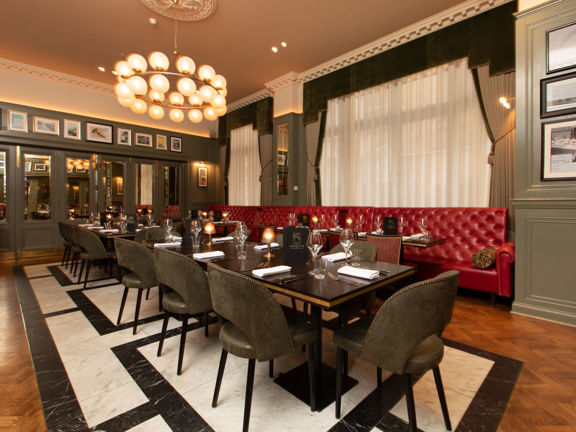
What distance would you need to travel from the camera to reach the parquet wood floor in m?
1.70

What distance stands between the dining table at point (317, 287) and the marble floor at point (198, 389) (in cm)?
8

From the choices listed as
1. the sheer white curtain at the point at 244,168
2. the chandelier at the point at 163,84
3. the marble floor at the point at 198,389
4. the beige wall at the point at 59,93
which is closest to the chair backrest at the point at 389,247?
the marble floor at the point at 198,389

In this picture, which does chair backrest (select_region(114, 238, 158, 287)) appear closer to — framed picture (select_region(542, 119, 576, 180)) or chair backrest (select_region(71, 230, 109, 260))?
chair backrest (select_region(71, 230, 109, 260))

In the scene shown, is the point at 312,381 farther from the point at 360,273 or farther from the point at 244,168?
the point at 244,168

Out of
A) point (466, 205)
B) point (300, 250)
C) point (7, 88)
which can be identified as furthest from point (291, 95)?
point (7, 88)

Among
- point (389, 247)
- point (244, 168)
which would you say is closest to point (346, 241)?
point (389, 247)

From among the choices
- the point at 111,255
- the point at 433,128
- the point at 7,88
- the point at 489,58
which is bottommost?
the point at 111,255

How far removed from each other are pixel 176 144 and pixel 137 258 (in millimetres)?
6989

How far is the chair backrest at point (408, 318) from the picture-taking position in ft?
4.25

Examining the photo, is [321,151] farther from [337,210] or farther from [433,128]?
Answer: [433,128]

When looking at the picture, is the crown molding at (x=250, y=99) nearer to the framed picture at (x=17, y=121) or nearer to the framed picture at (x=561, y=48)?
the framed picture at (x=17, y=121)

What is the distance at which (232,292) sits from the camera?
4.83 ft

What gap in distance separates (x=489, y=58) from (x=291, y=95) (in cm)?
397

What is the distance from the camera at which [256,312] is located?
1.43 meters
